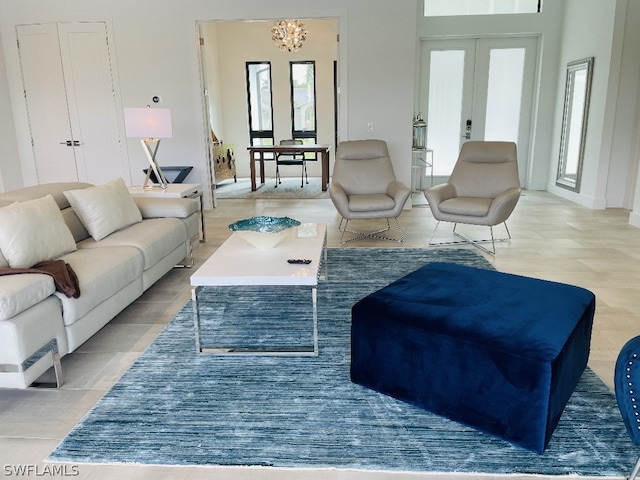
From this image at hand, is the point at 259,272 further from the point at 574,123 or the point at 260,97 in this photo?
the point at 260,97

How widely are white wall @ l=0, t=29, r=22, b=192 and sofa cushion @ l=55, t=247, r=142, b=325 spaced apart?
459 cm

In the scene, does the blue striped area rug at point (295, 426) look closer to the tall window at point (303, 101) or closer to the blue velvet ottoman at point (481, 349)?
Result: the blue velvet ottoman at point (481, 349)

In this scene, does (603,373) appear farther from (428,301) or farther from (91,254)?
(91,254)

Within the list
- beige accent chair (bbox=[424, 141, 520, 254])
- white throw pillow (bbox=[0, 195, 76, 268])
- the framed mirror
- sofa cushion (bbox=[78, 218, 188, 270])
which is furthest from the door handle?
white throw pillow (bbox=[0, 195, 76, 268])

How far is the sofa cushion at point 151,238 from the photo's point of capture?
3.06 meters

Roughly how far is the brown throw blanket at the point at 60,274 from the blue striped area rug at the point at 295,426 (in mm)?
491

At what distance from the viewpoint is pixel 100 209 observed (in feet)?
10.5

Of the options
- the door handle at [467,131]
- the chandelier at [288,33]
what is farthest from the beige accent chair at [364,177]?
the chandelier at [288,33]

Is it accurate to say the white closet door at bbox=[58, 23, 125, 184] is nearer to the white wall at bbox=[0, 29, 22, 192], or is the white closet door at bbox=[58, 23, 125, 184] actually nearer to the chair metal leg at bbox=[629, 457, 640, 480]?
the white wall at bbox=[0, 29, 22, 192]

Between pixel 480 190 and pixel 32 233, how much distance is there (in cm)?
384

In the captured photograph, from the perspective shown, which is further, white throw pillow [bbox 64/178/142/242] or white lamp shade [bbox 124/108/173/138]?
white lamp shade [bbox 124/108/173/138]

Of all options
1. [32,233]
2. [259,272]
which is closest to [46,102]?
[32,233]

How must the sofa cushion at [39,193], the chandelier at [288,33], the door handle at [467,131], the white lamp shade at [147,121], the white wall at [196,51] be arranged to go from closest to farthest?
1. the sofa cushion at [39,193]
2. the white lamp shade at [147,121]
3. the white wall at [196,51]
4. the door handle at [467,131]
5. the chandelier at [288,33]

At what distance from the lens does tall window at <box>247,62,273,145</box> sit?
9.43 metres
